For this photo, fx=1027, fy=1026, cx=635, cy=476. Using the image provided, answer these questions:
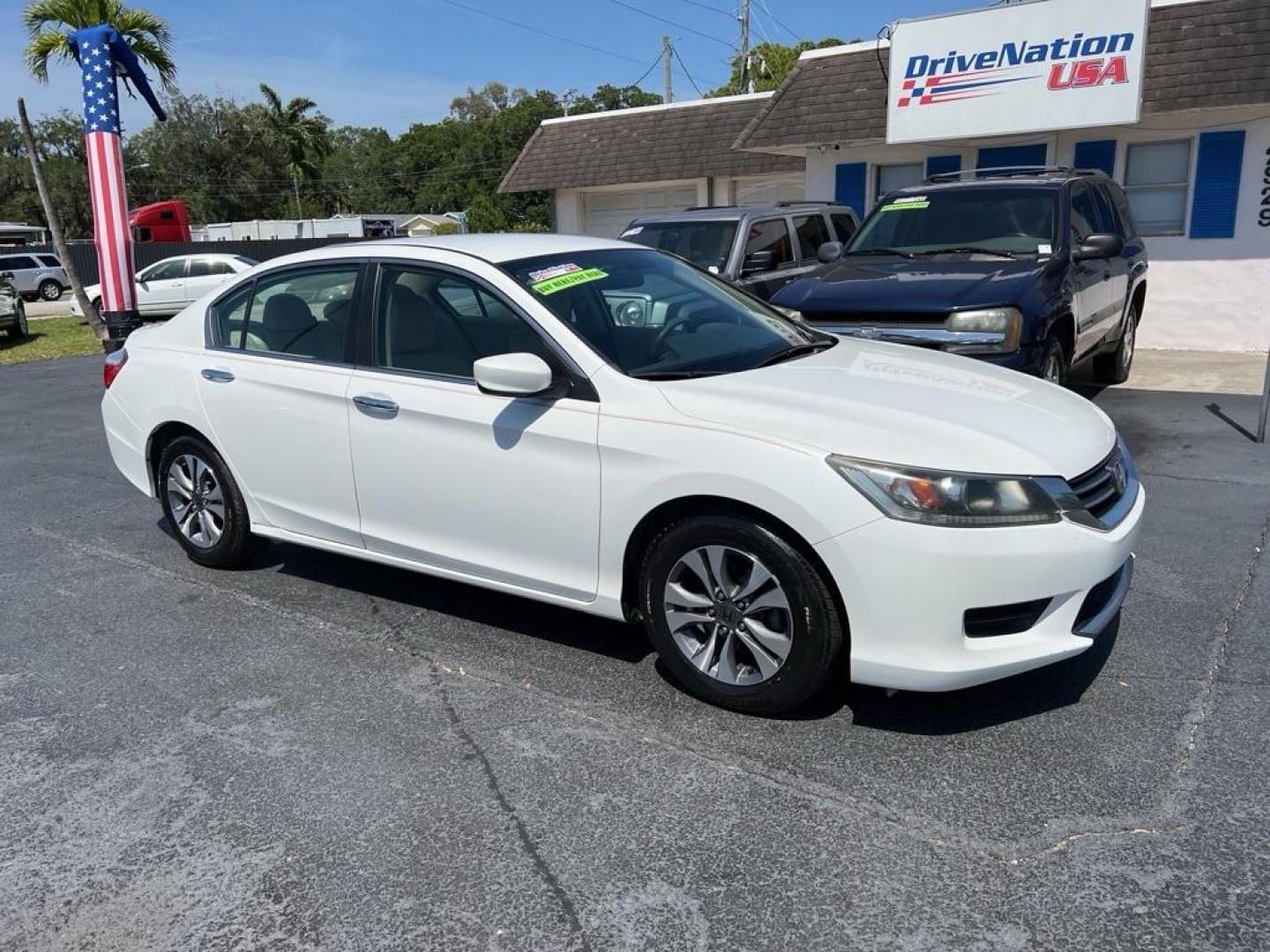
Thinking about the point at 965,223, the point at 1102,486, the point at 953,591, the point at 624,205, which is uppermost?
the point at 624,205

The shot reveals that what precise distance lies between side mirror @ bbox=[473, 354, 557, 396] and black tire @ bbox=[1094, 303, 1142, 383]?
25.6 ft

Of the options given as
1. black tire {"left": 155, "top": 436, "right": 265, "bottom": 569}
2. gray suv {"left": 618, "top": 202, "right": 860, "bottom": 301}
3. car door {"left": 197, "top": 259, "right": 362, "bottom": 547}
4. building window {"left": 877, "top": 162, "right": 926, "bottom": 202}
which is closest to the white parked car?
building window {"left": 877, "top": 162, "right": 926, "bottom": 202}

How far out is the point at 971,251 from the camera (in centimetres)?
754

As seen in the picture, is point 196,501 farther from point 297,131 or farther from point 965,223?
point 297,131

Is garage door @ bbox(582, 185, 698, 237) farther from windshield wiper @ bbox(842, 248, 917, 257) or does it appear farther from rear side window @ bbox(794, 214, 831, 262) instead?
windshield wiper @ bbox(842, 248, 917, 257)

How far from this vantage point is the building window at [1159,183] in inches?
510

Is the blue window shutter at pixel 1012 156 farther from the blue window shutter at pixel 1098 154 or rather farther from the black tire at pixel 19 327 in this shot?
the black tire at pixel 19 327

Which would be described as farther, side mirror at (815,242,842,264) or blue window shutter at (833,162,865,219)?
blue window shutter at (833,162,865,219)

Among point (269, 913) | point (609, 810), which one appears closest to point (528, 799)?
point (609, 810)

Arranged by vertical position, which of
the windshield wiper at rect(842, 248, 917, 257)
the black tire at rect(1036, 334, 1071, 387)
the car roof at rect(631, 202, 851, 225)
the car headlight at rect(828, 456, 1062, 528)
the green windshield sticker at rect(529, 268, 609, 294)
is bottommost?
the black tire at rect(1036, 334, 1071, 387)

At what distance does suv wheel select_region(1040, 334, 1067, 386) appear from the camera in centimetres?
676

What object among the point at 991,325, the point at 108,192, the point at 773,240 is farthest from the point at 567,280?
the point at 108,192

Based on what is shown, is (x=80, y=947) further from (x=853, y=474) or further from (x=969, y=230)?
(x=969, y=230)

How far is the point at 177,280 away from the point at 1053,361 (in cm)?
2127
